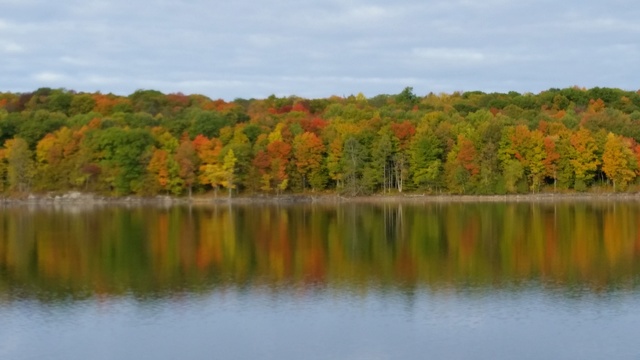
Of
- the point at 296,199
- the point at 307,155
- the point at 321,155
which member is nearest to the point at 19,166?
the point at 296,199

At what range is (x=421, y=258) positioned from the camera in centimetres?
3042

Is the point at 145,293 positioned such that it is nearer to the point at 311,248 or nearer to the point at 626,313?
the point at 311,248

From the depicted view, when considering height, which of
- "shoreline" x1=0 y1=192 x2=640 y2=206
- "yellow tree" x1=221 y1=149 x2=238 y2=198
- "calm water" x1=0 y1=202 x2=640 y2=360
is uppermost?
"yellow tree" x1=221 y1=149 x2=238 y2=198

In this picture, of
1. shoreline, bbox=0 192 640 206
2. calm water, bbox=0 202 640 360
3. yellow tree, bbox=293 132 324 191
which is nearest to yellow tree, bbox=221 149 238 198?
shoreline, bbox=0 192 640 206

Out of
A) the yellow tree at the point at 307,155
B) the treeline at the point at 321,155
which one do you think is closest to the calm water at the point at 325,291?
the treeline at the point at 321,155

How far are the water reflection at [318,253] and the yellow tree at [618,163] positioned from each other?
48.9 ft

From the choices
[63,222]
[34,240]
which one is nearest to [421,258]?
[34,240]

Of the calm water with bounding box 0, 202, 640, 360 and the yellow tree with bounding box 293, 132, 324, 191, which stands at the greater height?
the yellow tree with bounding box 293, 132, 324, 191

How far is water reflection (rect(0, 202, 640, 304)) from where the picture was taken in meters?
25.0

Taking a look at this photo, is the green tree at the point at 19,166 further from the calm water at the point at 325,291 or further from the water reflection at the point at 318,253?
the calm water at the point at 325,291

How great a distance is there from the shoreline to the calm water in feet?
71.6

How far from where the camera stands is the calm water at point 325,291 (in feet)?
59.6

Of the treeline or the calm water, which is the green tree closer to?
the treeline

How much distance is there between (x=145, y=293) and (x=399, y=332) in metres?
8.63
